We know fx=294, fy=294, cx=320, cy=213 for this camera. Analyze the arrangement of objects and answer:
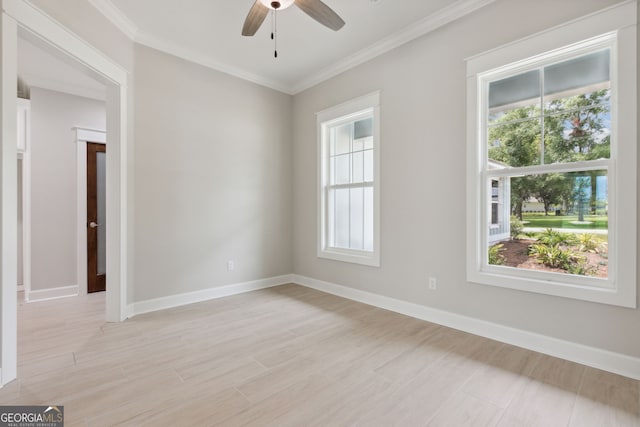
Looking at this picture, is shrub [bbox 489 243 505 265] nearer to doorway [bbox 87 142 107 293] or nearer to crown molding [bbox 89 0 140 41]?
crown molding [bbox 89 0 140 41]

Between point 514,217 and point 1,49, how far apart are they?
3986 mm

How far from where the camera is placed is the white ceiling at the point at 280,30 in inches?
109

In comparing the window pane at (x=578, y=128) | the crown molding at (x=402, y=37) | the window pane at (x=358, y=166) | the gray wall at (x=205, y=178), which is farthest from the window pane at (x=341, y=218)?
the window pane at (x=578, y=128)

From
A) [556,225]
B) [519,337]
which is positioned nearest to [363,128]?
[556,225]

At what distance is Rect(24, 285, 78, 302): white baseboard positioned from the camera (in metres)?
3.79

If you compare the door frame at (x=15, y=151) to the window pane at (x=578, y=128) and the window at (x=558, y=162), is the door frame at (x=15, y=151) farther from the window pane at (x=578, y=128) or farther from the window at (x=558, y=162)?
the window pane at (x=578, y=128)

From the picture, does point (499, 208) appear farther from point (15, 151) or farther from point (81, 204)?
point (81, 204)

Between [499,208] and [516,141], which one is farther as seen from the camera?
[499,208]

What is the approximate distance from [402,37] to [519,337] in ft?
10.2

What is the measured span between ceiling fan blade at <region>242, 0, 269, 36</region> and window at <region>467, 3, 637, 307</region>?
1892 mm

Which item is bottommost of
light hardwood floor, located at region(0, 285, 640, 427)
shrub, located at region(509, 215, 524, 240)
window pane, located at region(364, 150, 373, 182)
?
light hardwood floor, located at region(0, 285, 640, 427)

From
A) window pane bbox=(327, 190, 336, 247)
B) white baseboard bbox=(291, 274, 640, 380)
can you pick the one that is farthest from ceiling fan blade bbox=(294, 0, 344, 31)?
white baseboard bbox=(291, 274, 640, 380)

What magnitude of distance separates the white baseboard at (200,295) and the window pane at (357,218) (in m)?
1.37

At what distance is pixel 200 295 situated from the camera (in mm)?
3709
